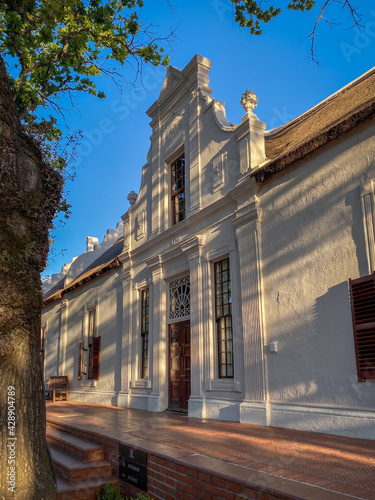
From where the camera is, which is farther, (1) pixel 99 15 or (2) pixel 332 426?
(1) pixel 99 15

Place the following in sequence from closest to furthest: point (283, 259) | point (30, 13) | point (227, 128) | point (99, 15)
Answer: point (30, 13), point (99, 15), point (283, 259), point (227, 128)

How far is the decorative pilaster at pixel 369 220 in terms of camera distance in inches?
237

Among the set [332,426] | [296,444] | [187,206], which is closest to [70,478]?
[296,444]

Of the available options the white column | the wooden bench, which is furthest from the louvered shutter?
the white column

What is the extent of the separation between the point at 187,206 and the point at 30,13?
18.1 feet

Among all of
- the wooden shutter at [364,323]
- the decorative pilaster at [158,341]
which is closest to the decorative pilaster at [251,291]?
the wooden shutter at [364,323]

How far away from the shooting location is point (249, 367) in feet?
26.1

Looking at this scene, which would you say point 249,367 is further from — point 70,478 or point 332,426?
point 70,478

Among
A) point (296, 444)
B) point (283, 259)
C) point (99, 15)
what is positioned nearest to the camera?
point (296, 444)

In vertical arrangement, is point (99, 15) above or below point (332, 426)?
above

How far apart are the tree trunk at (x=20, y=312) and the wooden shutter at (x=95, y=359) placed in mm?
11092

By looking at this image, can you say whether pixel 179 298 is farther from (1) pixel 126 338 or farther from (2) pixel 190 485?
(2) pixel 190 485

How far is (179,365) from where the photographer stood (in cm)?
1056

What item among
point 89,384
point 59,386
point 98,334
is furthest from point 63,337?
point 98,334
